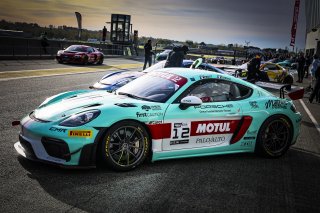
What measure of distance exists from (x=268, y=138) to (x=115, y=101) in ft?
8.83

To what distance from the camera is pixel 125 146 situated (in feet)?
15.8

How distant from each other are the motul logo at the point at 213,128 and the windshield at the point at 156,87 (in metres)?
0.67

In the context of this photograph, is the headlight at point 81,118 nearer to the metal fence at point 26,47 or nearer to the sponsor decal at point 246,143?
the sponsor decal at point 246,143

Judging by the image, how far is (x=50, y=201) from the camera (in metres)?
3.79

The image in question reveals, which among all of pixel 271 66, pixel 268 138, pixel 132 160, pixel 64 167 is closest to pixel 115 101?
pixel 132 160

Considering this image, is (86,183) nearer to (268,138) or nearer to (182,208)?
(182,208)

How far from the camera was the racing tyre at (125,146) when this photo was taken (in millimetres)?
4680

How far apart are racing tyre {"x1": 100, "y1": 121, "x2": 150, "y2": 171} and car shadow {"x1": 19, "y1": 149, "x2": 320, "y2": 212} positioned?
14 centimetres

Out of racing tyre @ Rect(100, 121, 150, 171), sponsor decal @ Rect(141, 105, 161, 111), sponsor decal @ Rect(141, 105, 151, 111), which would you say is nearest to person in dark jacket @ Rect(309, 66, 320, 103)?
sponsor decal @ Rect(141, 105, 161, 111)

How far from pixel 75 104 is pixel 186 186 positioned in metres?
1.86

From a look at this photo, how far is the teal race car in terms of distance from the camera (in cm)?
454

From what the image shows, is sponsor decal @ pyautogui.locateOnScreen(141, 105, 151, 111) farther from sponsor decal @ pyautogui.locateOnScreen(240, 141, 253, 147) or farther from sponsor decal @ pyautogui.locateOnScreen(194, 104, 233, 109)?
sponsor decal @ pyautogui.locateOnScreen(240, 141, 253, 147)

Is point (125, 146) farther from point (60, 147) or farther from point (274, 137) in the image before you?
point (274, 137)

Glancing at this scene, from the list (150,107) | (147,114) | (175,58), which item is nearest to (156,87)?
(150,107)
